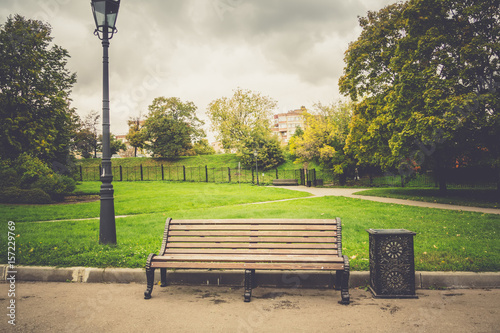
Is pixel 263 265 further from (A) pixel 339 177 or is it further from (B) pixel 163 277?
(A) pixel 339 177

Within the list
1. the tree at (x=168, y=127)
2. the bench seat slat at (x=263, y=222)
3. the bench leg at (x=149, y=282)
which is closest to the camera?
the bench leg at (x=149, y=282)

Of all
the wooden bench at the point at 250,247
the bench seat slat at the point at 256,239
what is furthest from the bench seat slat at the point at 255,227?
the bench seat slat at the point at 256,239

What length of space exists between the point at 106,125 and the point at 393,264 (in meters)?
5.59

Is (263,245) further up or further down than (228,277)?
further up

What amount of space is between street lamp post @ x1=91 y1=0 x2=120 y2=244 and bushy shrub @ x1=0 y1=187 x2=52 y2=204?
11.1m

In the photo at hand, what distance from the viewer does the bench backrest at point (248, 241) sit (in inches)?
164

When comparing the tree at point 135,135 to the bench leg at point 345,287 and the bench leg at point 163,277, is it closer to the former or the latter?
the bench leg at point 163,277

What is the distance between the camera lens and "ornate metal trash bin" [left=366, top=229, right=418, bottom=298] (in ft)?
13.2

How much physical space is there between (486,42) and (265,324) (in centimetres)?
1501

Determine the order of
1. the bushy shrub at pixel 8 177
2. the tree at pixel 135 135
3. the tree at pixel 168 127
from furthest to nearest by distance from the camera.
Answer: the tree at pixel 135 135, the tree at pixel 168 127, the bushy shrub at pixel 8 177

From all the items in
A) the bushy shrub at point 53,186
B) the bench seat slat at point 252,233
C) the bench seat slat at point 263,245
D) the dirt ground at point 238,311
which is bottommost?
the dirt ground at point 238,311

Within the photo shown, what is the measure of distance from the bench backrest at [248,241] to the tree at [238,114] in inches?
1362

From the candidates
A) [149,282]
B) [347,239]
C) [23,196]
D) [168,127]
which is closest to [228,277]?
[149,282]

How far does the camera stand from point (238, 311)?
365 centimetres
